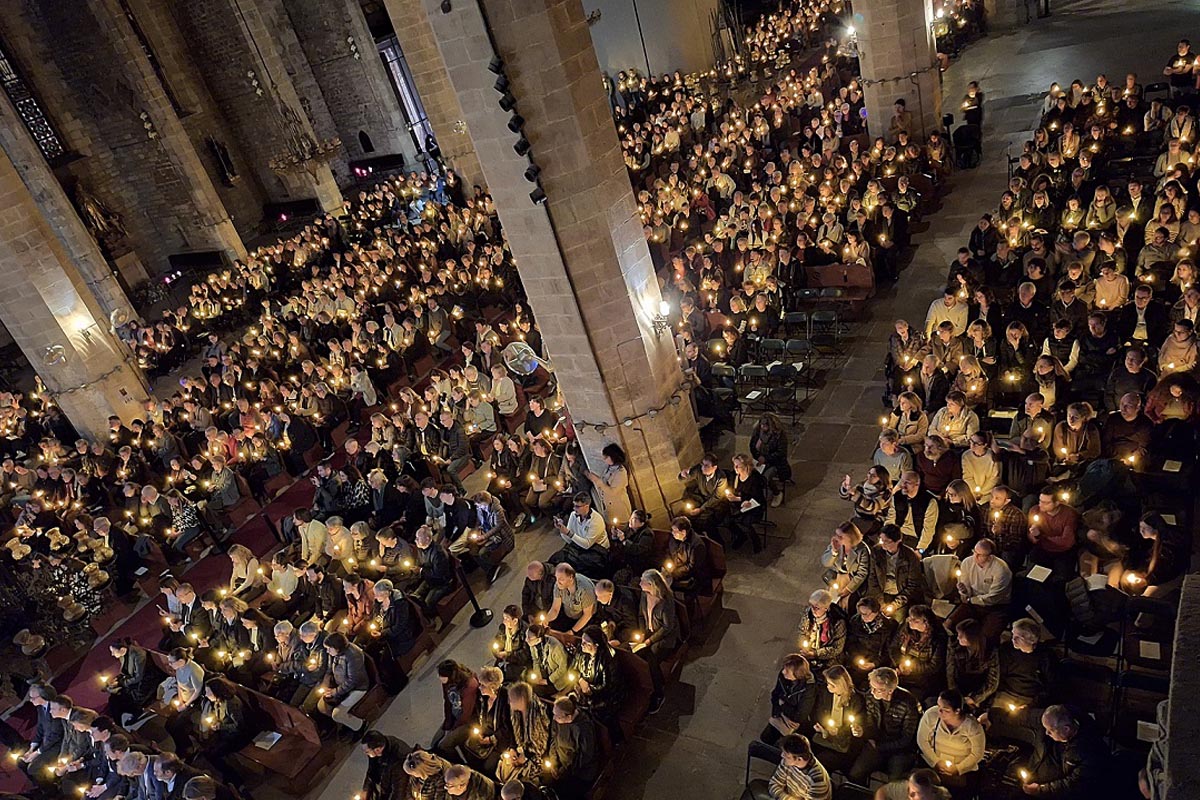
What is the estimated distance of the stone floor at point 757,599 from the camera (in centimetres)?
664

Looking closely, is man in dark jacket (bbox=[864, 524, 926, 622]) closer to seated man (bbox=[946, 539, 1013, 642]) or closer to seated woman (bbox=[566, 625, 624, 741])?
seated man (bbox=[946, 539, 1013, 642])

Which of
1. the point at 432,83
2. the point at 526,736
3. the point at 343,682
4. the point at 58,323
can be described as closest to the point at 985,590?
the point at 526,736

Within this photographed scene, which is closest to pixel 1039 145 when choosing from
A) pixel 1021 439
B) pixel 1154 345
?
pixel 1154 345

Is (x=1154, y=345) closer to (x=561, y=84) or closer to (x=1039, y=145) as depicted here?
(x=1039, y=145)

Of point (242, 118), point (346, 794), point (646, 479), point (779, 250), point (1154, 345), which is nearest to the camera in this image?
point (346, 794)

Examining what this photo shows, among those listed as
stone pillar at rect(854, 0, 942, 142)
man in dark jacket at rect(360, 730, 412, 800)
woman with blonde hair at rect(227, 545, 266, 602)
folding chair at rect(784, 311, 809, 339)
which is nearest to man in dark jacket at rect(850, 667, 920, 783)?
man in dark jacket at rect(360, 730, 412, 800)

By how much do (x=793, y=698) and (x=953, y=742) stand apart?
117 cm

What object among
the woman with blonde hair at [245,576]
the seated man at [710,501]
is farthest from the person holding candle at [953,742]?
the woman with blonde hair at [245,576]

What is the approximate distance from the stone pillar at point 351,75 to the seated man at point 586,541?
22.8 meters

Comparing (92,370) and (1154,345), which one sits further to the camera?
(92,370)

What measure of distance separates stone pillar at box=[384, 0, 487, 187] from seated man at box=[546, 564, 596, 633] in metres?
10.2

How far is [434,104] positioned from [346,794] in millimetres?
15972

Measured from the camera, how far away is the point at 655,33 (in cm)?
2764

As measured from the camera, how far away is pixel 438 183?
2275 cm
